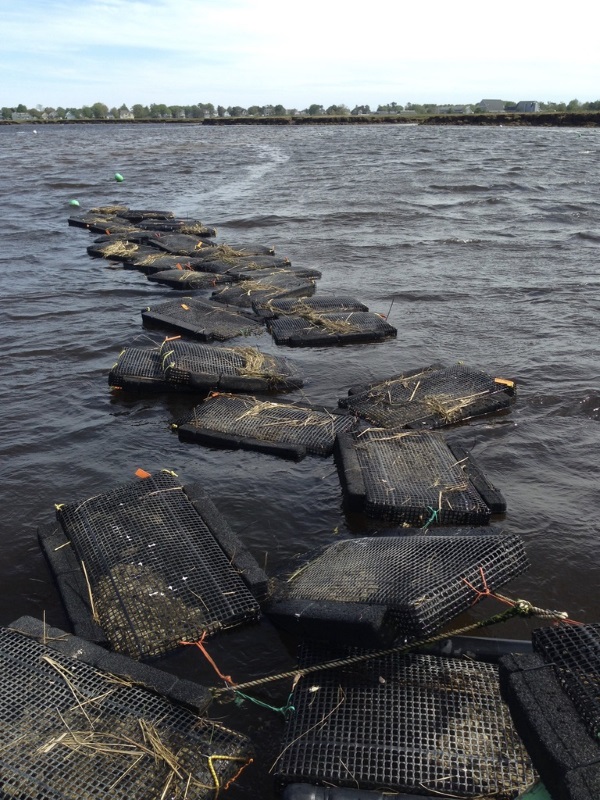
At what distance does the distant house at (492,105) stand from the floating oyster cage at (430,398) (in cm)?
14598

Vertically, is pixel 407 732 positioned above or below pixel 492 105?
below

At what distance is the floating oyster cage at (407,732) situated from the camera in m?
2.75

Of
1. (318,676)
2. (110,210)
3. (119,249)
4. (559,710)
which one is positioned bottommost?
(318,676)

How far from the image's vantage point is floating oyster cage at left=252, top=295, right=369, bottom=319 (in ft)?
30.6

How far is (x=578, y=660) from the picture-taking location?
264cm

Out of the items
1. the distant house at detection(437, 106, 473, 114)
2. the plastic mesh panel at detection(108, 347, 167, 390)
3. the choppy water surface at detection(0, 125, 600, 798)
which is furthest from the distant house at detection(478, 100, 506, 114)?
the plastic mesh panel at detection(108, 347, 167, 390)

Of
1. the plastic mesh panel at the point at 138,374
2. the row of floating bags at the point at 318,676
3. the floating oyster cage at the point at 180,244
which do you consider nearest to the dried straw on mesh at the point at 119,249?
the floating oyster cage at the point at 180,244

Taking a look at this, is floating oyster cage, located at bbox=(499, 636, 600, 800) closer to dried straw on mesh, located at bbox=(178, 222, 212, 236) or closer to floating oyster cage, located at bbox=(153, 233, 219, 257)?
floating oyster cage, located at bbox=(153, 233, 219, 257)

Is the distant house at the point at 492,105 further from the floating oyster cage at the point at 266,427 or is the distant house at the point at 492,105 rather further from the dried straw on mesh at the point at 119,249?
the floating oyster cage at the point at 266,427

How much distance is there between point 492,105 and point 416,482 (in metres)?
155

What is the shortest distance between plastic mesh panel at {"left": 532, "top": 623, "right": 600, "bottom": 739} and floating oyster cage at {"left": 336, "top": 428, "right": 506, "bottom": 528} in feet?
5.89

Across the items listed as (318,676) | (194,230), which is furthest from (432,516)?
(194,230)

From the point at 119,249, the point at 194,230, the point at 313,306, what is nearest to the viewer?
the point at 313,306

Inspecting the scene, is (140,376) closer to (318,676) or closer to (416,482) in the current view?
(416,482)
